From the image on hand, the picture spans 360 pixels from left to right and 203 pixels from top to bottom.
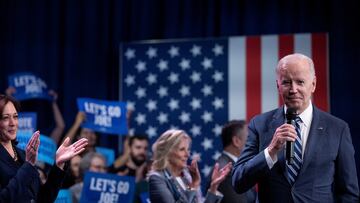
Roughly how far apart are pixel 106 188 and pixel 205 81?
222cm

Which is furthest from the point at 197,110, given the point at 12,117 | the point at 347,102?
the point at 12,117

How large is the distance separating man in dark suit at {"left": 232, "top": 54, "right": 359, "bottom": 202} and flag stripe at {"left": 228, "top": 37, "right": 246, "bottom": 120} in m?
4.00

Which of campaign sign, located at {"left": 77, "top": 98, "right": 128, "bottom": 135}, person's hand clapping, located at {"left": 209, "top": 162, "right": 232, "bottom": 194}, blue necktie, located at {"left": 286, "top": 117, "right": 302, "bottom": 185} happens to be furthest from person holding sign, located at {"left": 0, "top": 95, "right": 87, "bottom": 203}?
campaign sign, located at {"left": 77, "top": 98, "right": 128, "bottom": 135}

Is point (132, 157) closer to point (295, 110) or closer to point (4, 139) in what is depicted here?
point (4, 139)

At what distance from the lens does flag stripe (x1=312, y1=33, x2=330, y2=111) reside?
620 centimetres

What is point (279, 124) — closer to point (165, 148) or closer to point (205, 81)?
point (165, 148)

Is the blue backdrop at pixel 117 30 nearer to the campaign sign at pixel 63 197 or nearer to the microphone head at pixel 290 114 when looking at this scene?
the campaign sign at pixel 63 197

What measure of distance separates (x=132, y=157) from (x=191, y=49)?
1300mm

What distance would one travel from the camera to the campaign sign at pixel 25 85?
7156 millimetres

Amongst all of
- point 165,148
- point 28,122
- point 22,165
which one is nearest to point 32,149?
point 22,165

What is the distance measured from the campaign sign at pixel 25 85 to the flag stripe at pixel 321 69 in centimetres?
293

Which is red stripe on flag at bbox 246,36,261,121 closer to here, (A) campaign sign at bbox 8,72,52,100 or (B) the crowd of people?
(A) campaign sign at bbox 8,72,52,100

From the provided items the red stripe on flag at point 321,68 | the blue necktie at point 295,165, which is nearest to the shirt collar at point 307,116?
the blue necktie at point 295,165

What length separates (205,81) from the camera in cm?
671
